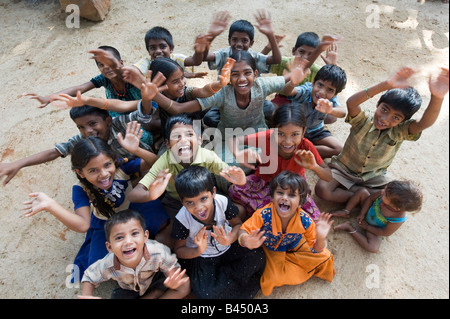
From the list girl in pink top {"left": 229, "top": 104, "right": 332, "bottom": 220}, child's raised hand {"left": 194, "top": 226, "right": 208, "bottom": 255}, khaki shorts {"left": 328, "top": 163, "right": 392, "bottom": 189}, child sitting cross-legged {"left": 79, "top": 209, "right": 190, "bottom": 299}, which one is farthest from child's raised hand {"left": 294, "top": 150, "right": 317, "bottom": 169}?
child sitting cross-legged {"left": 79, "top": 209, "right": 190, "bottom": 299}

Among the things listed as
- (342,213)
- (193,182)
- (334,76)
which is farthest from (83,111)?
(342,213)

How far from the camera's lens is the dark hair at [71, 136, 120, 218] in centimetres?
192

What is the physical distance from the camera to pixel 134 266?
5.86 ft

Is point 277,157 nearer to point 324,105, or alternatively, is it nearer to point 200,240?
point 324,105

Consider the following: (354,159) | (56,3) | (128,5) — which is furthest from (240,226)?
(56,3)

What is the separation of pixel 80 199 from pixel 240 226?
103 centimetres

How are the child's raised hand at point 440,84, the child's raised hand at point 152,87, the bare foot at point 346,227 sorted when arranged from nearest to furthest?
the child's raised hand at point 440,84, the child's raised hand at point 152,87, the bare foot at point 346,227

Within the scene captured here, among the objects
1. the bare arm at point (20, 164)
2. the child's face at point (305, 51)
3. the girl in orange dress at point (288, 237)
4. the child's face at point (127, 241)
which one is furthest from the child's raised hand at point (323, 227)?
the bare arm at point (20, 164)

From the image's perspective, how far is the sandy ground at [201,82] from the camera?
209 cm

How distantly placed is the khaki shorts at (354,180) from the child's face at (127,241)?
150 cm

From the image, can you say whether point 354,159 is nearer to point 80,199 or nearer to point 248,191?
point 248,191

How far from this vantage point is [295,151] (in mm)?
2166

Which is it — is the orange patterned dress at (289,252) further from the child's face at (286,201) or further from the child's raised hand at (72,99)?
the child's raised hand at (72,99)

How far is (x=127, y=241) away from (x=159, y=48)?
174cm
